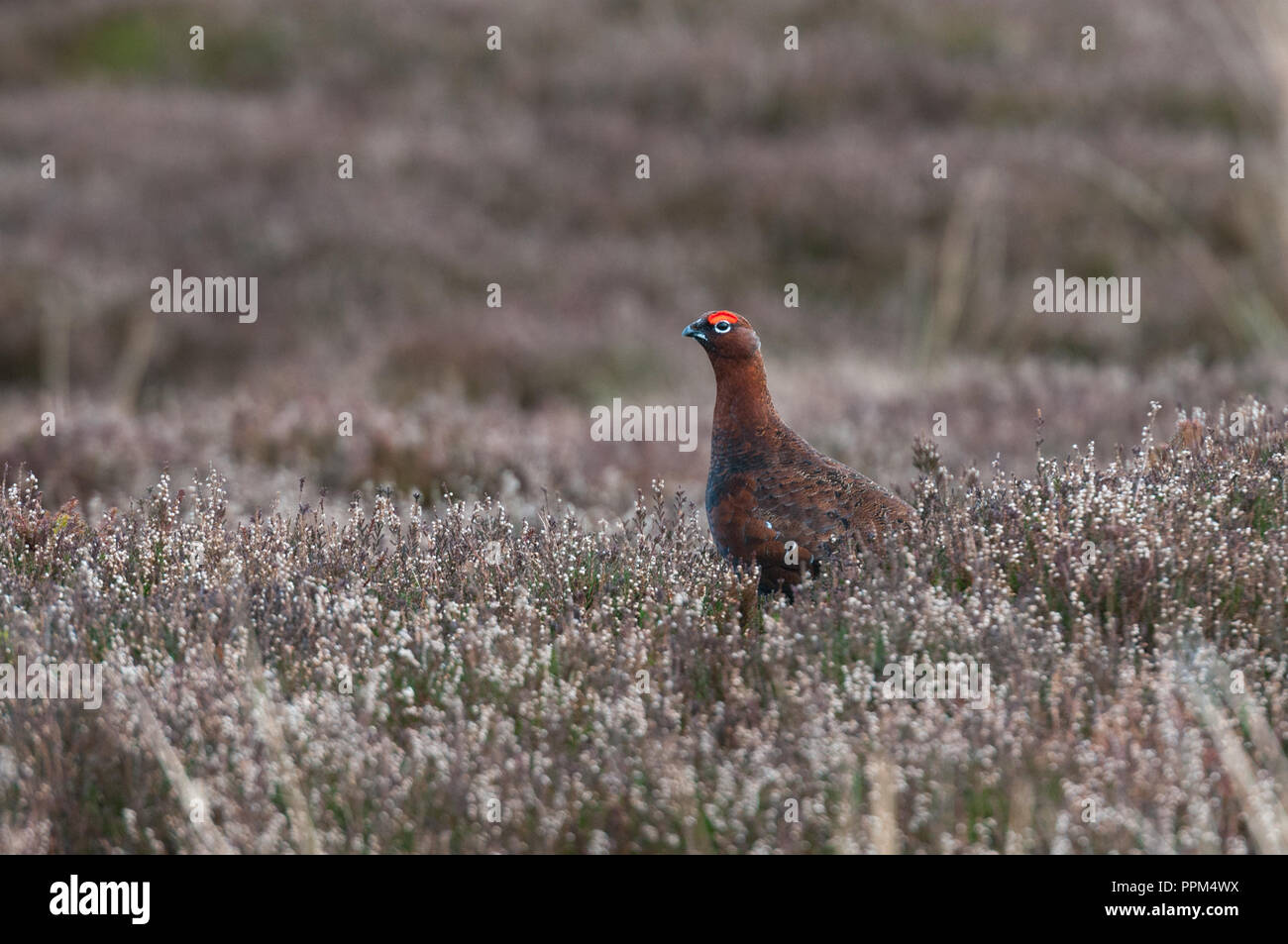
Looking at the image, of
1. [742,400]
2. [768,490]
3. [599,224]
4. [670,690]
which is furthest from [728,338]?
[599,224]

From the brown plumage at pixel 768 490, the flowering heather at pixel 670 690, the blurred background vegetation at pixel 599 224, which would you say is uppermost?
the blurred background vegetation at pixel 599 224

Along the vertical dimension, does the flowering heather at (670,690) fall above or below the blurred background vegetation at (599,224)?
below

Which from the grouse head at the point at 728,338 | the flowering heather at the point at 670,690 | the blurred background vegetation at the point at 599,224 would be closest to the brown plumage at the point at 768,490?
the grouse head at the point at 728,338

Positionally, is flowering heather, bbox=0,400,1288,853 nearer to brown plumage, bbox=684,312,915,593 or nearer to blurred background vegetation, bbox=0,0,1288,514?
brown plumage, bbox=684,312,915,593

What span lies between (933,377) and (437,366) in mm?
4526

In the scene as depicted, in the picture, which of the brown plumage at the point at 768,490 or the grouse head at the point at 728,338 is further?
the grouse head at the point at 728,338

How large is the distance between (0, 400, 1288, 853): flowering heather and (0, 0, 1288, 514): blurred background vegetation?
4352 millimetres

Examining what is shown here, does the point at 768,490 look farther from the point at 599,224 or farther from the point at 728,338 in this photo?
the point at 599,224

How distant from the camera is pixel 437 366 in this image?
40.4 feet

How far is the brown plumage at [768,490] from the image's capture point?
3609mm

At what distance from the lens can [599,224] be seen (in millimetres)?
16141

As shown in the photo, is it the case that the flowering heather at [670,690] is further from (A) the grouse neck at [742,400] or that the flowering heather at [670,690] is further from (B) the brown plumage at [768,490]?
(A) the grouse neck at [742,400]
